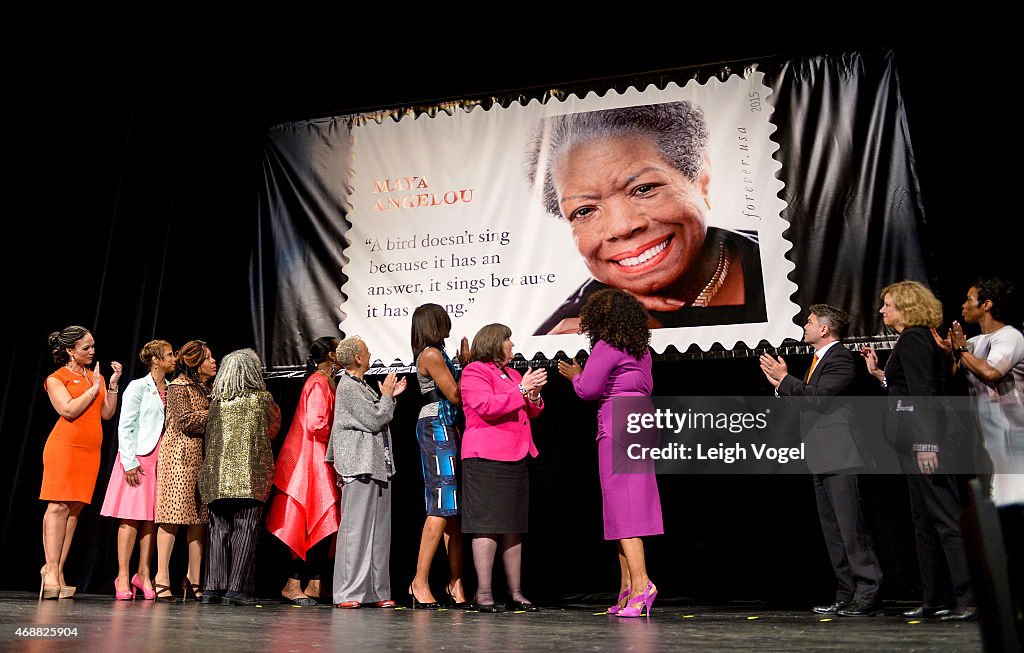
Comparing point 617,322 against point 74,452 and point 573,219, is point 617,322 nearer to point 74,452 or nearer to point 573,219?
point 573,219

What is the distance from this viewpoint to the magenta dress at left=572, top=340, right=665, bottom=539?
3.49 metres

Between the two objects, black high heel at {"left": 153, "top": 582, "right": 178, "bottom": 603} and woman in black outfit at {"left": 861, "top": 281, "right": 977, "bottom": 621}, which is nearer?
woman in black outfit at {"left": 861, "top": 281, "right": 977, "bottom": 621}

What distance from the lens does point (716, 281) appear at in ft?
14.9

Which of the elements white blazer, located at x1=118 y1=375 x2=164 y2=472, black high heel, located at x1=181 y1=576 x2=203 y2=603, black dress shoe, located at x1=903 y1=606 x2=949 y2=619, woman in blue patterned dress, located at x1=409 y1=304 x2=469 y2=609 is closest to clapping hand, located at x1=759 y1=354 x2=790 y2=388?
black dress shoe, located at x1=903 y1=606 x2=949 y2=619

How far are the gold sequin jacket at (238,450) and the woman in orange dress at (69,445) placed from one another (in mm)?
657

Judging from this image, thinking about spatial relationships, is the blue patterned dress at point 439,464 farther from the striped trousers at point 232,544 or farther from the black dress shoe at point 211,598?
the black dress shoe at point 211,598

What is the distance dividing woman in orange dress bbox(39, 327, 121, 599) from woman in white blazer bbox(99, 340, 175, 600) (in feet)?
0.40

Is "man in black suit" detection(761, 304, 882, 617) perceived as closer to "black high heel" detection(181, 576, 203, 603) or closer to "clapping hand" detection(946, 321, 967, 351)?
"clapping hand" detection(946, 321, 967, 351)

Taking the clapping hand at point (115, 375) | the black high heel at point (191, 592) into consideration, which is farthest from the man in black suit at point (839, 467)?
the clapping hand at point (115, 375)

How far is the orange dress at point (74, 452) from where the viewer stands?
14.1 ft

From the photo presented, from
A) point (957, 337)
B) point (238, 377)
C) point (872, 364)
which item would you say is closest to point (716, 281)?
point (872, 364)

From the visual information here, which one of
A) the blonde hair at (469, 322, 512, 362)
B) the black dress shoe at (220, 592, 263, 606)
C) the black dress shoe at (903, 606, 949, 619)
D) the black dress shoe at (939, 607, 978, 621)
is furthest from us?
the black dress shoe at (220, 592, 263, 606)

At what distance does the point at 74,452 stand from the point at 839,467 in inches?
147

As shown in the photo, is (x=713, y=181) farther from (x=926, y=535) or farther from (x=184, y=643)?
(x=184, y=643)
